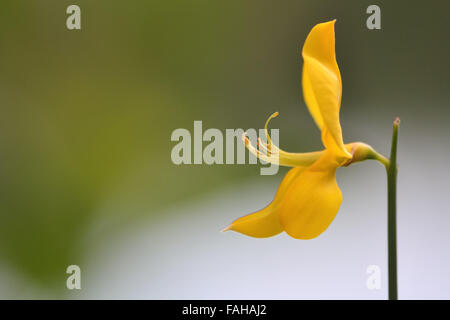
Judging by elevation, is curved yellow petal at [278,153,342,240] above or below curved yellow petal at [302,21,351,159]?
below

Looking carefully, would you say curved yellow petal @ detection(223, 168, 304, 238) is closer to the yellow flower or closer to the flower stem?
the yellow flower

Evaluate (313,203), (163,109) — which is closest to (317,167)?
(313,203)

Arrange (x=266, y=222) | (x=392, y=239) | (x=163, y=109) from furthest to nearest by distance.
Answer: (x=163, y=109) < (x=266, y=222) < (x=392, y=239)

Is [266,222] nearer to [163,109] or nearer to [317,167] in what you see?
[317,167]

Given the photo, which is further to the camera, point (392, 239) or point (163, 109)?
point (163, 109)

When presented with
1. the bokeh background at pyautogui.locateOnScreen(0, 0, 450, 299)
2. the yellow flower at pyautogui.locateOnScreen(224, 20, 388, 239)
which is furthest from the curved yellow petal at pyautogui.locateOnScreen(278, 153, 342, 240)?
the bokeh background at pyautogui.locateOnScreen(0, 0, 450, 299)

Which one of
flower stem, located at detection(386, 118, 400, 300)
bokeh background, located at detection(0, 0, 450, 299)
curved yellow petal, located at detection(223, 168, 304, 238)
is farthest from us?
bokeh background, located at detection(0, 0, 450, 299)

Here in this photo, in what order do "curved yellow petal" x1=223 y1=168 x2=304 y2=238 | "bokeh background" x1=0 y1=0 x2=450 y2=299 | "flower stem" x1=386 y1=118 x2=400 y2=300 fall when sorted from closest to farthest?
"flower stem" x1=386 y1=118 x2=400 y2=300 → "curved yellow petal" x1=223 y1=168 x2=304 y2=238 → "bokeh background" x1=0 y1=0 x2=450 y2=299

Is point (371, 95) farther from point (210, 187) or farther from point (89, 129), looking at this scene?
point (89, 129)
